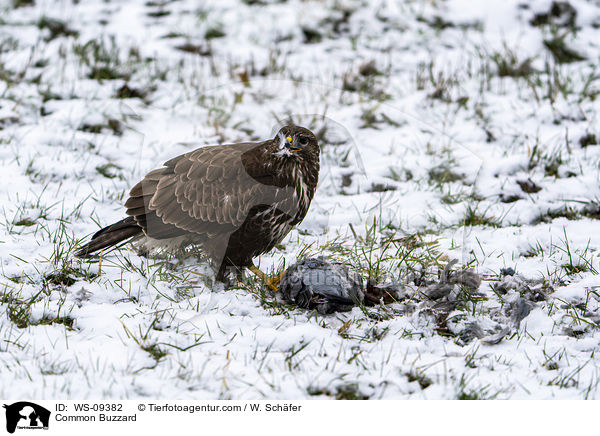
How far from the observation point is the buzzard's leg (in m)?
3.58

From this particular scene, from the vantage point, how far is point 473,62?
680cm

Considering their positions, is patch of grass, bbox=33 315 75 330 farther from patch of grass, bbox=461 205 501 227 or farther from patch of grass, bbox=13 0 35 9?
patch of grass, bbox=13 0 35 9

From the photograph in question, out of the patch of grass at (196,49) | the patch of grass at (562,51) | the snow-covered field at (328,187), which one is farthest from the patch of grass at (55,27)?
the patch of grass at (562,51)

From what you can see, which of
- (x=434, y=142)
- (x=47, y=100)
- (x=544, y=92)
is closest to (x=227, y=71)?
(x=47, y=100)

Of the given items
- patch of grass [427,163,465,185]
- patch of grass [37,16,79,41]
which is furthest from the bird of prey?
patch of grass [37,16,79,41]

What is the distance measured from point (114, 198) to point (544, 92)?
4.06 meters

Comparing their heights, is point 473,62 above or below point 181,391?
above

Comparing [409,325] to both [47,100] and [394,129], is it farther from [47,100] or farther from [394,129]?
[47,100]

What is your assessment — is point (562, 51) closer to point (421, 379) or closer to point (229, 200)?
point (229, 200)

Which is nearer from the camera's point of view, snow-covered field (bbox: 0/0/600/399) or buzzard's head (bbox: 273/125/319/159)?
snow-covered field (bbox: 0/0/600/399)

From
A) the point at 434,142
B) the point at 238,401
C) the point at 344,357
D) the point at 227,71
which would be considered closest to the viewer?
the point at 238,401

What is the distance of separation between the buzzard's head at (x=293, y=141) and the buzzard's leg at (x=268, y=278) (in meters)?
0.68

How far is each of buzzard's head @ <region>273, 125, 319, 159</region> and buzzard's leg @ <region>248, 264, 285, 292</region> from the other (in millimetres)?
684

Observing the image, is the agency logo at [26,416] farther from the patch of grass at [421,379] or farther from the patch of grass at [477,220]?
the patch of grass at [477,220]
